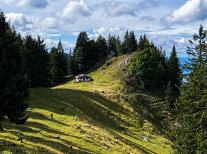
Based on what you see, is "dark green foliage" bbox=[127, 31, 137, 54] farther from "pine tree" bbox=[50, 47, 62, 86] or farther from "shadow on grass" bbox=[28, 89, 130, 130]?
"shadow on grass" bbox=[28, 89, 130, 130]

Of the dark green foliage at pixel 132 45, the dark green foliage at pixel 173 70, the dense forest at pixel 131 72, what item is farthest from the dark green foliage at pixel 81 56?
the dark green foliage at pixel 173 70

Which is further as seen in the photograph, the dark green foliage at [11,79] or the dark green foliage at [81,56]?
the dark green foliage at [81,56]

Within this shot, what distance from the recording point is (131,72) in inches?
3100

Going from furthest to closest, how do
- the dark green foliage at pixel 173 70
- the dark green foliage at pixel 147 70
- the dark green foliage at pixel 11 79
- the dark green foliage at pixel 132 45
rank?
the dark green foliage at pixel 132 45 < the dark green foliage at pixel 173 70 < the dark green foliage at pixel 147 70 < the dark green foliage at pixel 11 79

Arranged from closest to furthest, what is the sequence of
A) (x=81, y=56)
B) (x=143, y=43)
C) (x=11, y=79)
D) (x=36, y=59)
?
(x=11, y=79) → (x=36, y=59) → (x=143, y=43) → (x=81, y=56)

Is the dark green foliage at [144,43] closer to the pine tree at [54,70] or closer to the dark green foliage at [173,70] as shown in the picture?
the dark green foliage at [173,70]

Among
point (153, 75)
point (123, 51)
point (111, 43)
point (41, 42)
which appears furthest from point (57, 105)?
point (111, 43)

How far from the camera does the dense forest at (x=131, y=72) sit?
1727 centimetres

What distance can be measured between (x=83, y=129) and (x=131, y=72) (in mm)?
54395

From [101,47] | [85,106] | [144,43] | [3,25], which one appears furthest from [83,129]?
[101,47]

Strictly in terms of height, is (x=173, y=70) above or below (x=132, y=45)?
below

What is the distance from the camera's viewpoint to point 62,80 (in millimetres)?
94188

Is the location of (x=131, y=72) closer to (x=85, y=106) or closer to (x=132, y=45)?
(x=132, y=45)

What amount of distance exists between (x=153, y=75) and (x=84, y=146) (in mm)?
60352
